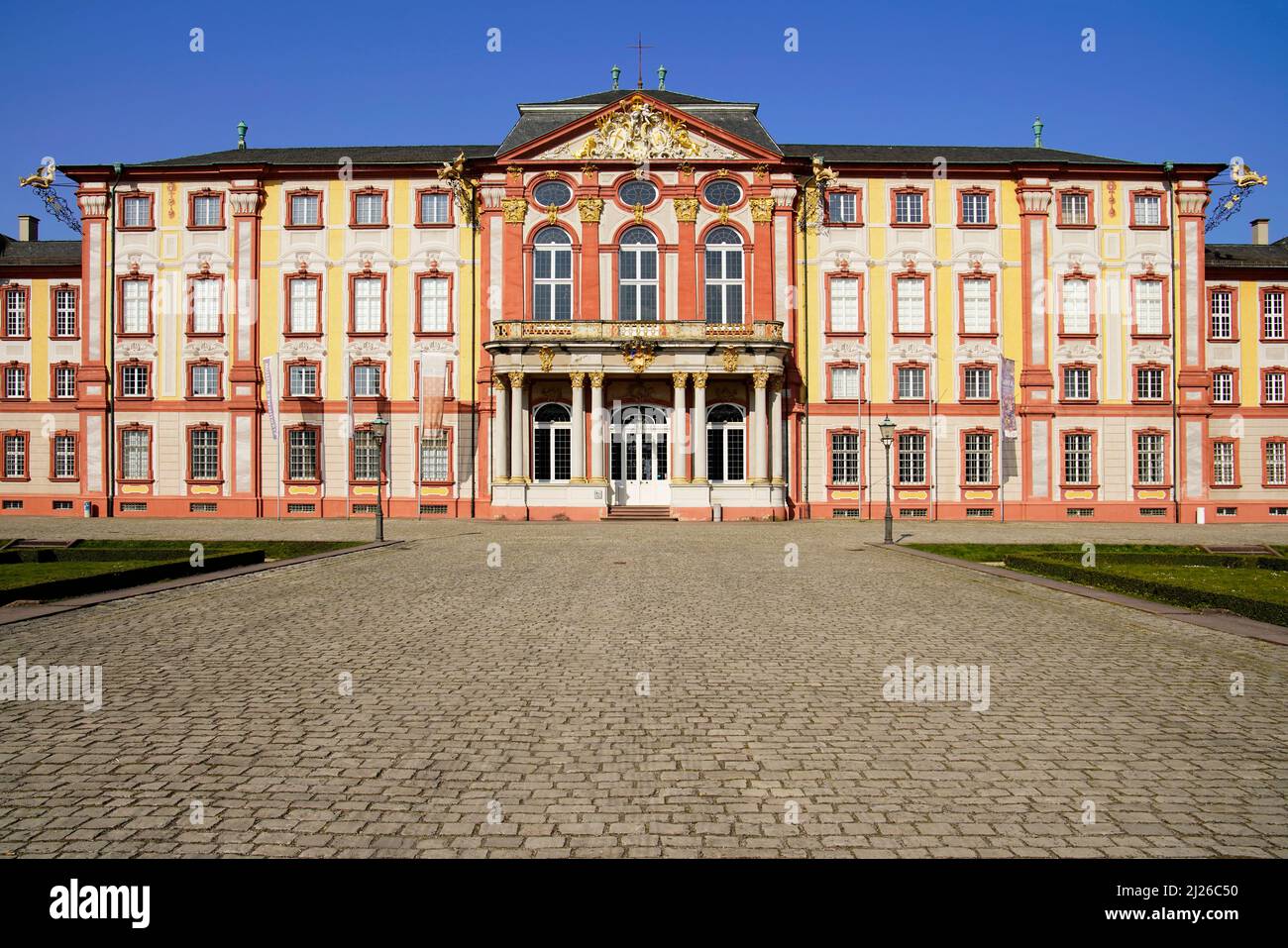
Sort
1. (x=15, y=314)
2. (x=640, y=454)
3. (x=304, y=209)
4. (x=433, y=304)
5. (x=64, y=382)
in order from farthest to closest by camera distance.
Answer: (x=15, y=314)
(x=64, y=382)
(x=304, y=209)
(x=433, y=304)
(x=640, y=454)

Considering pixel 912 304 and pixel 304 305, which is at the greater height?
pixel 304 305

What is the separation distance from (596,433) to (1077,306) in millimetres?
24496

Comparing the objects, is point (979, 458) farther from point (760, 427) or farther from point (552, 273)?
point (552, 273)

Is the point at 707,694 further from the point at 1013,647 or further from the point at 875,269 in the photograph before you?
the point at 875,269

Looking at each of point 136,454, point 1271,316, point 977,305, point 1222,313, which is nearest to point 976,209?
point 977,305

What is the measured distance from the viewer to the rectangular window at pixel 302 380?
42969mm

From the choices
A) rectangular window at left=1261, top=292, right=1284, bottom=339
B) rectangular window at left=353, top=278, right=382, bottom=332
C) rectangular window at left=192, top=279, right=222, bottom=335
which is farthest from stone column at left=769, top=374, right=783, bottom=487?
rectangular window at left=192, top=279, right=222, bottom=335

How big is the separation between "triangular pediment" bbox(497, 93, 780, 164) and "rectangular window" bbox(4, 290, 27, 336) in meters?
26.4

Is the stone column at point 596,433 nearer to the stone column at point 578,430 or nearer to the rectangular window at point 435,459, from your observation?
the stone column at point 578,430

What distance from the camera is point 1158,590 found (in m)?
14.0

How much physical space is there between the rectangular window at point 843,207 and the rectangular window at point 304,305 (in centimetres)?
2570

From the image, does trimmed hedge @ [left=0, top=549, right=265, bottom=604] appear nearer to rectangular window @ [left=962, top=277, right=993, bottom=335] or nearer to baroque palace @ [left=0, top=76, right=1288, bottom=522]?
baroque palace @ [left=0, top=76, right=1288, bottom=522]

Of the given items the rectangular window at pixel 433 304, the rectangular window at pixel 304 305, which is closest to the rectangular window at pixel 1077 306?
the rectangular window at pixel 433 304

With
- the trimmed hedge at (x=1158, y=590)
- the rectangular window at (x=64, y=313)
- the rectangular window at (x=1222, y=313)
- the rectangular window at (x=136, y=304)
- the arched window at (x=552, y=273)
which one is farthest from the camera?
the rectangular window at (x=64, y=313)
